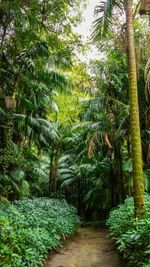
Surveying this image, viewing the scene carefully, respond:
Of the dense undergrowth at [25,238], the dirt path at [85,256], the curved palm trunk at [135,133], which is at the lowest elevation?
the dirt path at [85,256]

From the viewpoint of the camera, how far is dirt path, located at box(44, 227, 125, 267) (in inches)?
326

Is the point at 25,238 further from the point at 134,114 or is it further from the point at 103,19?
the point at 103,19

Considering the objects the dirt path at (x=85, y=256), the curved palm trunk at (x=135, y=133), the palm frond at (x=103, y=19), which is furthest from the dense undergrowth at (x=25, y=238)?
the palm frond at (x=103, y=19)

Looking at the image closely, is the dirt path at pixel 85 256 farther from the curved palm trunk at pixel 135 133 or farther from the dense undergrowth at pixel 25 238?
the curved palm trunk at pixel 135 133

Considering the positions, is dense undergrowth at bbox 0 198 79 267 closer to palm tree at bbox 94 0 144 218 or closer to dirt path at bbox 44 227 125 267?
dirt path at bbox 44 227 125 267

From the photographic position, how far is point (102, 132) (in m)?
14.0

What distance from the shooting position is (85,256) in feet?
31.5

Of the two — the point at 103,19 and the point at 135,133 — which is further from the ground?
the point at 103,19

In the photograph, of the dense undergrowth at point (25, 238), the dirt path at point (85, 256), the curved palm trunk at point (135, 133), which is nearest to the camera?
the dense undergrowth at point (25, 238)

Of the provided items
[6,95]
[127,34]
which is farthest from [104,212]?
[127,34]

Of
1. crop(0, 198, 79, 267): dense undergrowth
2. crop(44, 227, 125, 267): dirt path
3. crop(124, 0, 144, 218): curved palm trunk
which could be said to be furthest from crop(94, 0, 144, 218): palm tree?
crop(0, 198, 79, 267): dense undergrowth

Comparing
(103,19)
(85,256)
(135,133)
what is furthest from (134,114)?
(85,256)

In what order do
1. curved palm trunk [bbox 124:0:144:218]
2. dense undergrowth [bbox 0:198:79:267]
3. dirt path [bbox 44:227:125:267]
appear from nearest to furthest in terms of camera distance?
dense undergrowth [bbox 0:198:79:267]
curved palm trunk [bbox 124:0:144:218]
dirt path [bbox 44:227:125:267]

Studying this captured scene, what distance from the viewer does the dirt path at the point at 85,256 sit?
8281 mm
